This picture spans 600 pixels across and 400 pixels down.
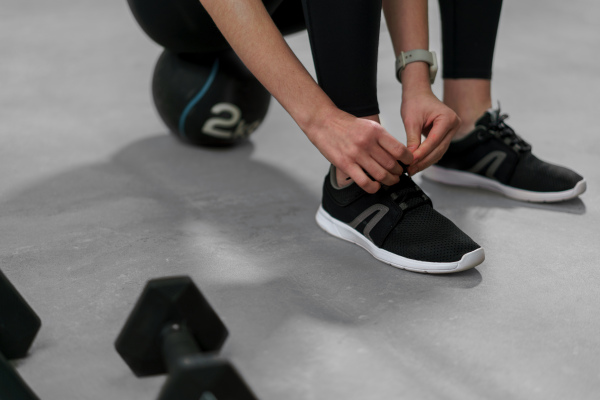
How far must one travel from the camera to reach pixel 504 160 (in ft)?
4.36

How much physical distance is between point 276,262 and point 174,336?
0.39 meters

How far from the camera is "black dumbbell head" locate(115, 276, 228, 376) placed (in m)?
0.72

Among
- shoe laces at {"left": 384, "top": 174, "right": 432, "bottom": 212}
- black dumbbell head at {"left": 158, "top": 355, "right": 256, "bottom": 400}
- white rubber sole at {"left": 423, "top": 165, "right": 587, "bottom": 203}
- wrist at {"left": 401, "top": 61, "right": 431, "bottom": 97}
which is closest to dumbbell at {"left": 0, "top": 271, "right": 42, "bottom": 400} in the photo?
black dumbbell head at {"left": 158, "top": 355, "right": 256, "bottom": 400}

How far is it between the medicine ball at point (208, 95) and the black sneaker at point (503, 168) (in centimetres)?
44

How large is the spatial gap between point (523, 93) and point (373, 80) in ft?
3.40

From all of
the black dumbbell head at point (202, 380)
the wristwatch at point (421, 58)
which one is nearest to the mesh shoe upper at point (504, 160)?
the wristwatch at point (421, 58)

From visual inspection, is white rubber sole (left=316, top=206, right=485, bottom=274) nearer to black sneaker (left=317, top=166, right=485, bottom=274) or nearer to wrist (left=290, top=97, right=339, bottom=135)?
black sneaker (left=317, top=166, right=485, bottom=274)

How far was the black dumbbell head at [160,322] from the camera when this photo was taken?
28.2 inches

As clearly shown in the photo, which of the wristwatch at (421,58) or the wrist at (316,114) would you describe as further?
the wristwatch at (421,58)

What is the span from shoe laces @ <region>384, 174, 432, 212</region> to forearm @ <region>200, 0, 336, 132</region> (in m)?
0.18

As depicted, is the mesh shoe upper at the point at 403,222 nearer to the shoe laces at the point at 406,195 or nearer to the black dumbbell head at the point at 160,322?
the shoe laces at the point at 406,195

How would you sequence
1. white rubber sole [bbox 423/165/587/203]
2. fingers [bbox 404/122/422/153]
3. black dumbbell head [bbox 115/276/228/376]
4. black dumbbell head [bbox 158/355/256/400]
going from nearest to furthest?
1. black dumbbell head [bbox 158/355/256/400]
2. black dumbbell head [bbox 115/276/228/376]
3. fingers [bbox 404/122/422/153]
4. white rubber sole [bbox 423/165/587/203]

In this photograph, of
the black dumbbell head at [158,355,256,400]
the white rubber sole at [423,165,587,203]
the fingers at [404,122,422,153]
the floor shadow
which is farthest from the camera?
the white rubber sole at [423,165,587,203]

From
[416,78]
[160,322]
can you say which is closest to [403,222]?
[416,78]
